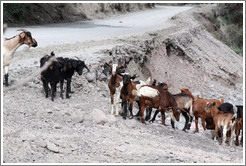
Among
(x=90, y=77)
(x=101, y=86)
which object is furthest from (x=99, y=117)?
(x=101, y=86)

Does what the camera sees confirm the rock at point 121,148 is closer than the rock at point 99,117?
Yes

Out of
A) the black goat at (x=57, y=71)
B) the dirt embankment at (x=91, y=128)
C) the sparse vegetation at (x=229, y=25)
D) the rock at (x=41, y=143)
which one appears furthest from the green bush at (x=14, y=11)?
the rock at (x=41, y=143)

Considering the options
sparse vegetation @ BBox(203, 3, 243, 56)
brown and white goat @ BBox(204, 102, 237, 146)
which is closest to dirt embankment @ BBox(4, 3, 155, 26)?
sparse vegetation @ BBox(203, 3, 243, 56)

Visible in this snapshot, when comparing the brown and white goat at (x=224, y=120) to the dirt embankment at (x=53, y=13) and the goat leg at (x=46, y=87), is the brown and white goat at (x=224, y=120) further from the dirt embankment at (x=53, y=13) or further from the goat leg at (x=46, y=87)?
the dirt embankment at (x=53, y=13)

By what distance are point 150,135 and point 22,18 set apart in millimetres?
17116

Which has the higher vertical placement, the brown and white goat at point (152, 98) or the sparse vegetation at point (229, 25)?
the sparse vegetation at point (229, 25)

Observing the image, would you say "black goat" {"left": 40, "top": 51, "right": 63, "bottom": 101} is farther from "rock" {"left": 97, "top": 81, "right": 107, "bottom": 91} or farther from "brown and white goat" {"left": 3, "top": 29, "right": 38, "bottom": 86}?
"rock" {"left": 97, "top": 81, "right": 107, "bottom": 91}

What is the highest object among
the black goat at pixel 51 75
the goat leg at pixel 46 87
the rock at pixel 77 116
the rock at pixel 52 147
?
the black goat at pixel 51 75

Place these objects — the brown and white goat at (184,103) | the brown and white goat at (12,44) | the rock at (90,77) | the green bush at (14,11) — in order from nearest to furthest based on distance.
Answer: the brown and white goat at (12,44) → the brown and white goat at (184,103) → the rock at (90,77) → the green bush at (14,11)

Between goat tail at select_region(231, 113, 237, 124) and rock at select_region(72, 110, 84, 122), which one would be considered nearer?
rock at select_region(72, 110, 84, 122)

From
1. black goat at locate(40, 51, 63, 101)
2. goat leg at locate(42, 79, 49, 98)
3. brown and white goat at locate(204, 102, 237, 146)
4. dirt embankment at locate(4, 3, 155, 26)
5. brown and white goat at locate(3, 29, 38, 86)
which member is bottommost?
brown and white goat at locate(204, 102, 237, 146)

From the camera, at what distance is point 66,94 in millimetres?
10617

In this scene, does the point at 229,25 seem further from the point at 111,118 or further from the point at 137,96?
the point at 111,118

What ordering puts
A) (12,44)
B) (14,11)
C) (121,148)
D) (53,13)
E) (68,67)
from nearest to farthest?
(121,148), (12,44), (68,67), (14,11), (53,13)
